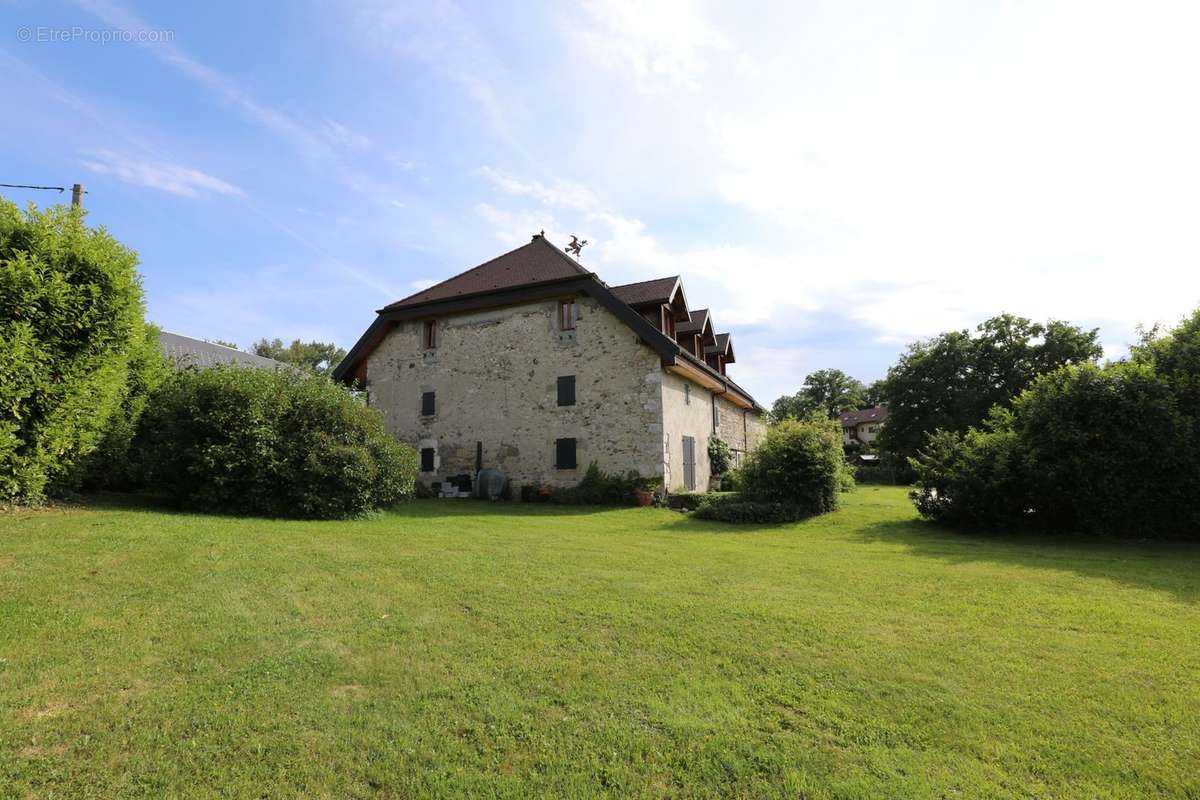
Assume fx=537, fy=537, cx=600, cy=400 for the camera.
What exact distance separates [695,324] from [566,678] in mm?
18834

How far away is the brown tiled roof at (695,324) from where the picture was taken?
20812 millimetres

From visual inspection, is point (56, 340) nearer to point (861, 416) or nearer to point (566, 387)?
point (566, 387)

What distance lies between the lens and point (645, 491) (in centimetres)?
1630

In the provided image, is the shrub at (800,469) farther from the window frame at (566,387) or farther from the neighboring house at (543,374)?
the window frame at (566,387)

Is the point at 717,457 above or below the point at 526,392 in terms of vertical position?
below

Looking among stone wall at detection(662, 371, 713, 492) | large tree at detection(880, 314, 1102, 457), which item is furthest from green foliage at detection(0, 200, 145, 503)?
large tree at detection(880, 314, 1102, 457)

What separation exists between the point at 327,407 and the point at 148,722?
9.44 meters

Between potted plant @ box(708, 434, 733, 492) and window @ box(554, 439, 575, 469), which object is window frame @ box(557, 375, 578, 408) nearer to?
window @ box(554, 439, 575, 469)

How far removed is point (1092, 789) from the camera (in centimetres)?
271

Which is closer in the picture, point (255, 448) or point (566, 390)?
point (255, 448)

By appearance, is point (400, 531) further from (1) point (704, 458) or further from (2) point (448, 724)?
(1) point (704, 458)

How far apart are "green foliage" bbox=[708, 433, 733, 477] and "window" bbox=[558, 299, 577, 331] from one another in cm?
745

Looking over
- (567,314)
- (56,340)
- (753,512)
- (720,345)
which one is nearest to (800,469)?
(753,512)

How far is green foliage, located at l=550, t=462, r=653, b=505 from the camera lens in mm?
16625
